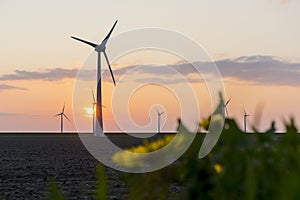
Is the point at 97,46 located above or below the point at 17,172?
above

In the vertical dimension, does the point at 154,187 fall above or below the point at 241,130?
below

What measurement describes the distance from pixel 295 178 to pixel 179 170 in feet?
1.27

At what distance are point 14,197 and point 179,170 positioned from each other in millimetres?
28804

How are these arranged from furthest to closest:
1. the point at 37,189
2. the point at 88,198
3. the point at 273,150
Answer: the point at 37,189, the point at 88,198, the point at 273,150

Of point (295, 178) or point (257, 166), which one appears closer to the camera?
point (295, 178)

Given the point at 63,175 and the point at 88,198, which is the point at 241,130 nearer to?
the point at 88,198

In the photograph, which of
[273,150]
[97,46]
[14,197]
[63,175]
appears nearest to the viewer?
[273,150]

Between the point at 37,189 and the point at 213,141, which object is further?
the point at 37,189

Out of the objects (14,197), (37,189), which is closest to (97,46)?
(37,189)

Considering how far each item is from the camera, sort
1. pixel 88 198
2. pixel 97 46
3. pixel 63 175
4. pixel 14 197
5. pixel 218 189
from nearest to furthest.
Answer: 1. pixel 218 189
2. pixel 88 198
3. pixel 14 197
4. pixel 63 175
5. pixel 97 46

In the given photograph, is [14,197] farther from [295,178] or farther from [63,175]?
[295,178]

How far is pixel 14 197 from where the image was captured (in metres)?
29.3

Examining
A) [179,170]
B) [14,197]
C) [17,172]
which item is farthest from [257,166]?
[17,172]

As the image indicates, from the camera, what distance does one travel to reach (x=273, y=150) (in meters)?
1.42
